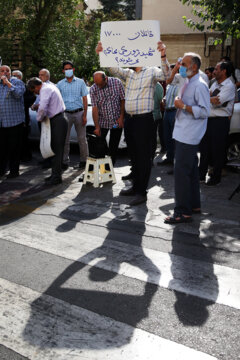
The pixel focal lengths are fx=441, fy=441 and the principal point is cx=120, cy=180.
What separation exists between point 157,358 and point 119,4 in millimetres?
51888

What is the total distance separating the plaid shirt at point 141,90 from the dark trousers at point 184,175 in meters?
1.06

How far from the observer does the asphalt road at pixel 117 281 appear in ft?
9.68

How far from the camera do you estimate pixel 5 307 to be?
347 centimetres

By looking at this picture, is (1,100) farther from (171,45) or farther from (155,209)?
(171,45)

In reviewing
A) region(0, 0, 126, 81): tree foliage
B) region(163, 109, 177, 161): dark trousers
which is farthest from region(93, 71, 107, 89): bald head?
region(0, 0, 126, 81): tree foliage

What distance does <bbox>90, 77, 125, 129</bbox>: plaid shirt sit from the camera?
7.46 meters

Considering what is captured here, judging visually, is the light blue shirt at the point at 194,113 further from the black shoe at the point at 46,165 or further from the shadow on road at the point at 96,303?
the black shoe at the point at 46,165

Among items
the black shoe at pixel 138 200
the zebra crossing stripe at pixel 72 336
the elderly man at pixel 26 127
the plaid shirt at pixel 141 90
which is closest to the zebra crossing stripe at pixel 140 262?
the zebra crossing stripe at pixel 72 336

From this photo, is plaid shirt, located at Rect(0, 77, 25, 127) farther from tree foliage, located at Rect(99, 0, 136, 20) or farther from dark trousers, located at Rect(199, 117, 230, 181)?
tree foliage, located at Rect(99, 0, 136, 20)

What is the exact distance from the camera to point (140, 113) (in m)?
6.19

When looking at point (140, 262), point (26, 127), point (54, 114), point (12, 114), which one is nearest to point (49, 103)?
point (54, 114)

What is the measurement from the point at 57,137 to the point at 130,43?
2250 millimetres

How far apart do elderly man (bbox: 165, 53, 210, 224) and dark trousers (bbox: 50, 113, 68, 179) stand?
108 inches

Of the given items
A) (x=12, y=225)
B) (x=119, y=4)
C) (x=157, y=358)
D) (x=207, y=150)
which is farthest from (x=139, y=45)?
(x=119, y=4)
